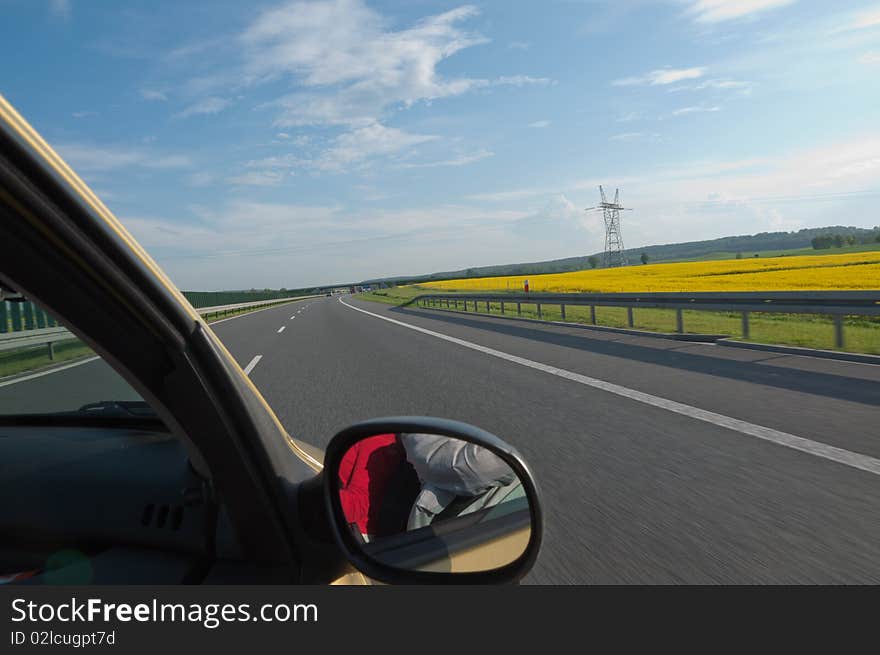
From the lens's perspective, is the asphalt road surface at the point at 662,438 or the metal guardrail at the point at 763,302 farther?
the metal guardrail at the point at 763,302

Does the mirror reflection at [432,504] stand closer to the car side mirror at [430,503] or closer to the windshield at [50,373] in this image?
the car side mirror at [430,503]

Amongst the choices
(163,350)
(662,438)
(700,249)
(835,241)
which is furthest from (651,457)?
(700,249)

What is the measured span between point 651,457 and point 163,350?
14.6ft

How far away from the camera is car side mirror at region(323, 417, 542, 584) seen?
5.11 feet

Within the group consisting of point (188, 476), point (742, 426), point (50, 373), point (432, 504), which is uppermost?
point (50, 373)

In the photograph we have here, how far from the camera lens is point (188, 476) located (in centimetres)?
179

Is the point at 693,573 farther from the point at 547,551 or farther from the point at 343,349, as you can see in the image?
the point at 343,349

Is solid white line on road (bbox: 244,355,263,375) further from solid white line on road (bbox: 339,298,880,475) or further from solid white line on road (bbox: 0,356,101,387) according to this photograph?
solid white line on road (bbox: 0,356,101,387)

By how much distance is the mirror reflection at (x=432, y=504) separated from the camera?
5.38ft

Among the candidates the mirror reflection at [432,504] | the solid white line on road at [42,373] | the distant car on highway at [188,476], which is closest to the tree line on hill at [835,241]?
the mirror reflection at [432,504]

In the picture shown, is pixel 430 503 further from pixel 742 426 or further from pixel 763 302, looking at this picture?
pixel 763 302

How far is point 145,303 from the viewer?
1348 millimetres

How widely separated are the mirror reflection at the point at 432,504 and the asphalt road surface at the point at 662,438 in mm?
863

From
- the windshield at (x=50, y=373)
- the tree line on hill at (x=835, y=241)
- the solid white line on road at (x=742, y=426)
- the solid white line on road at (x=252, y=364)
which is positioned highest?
the windshield at (x=50, y=373)
